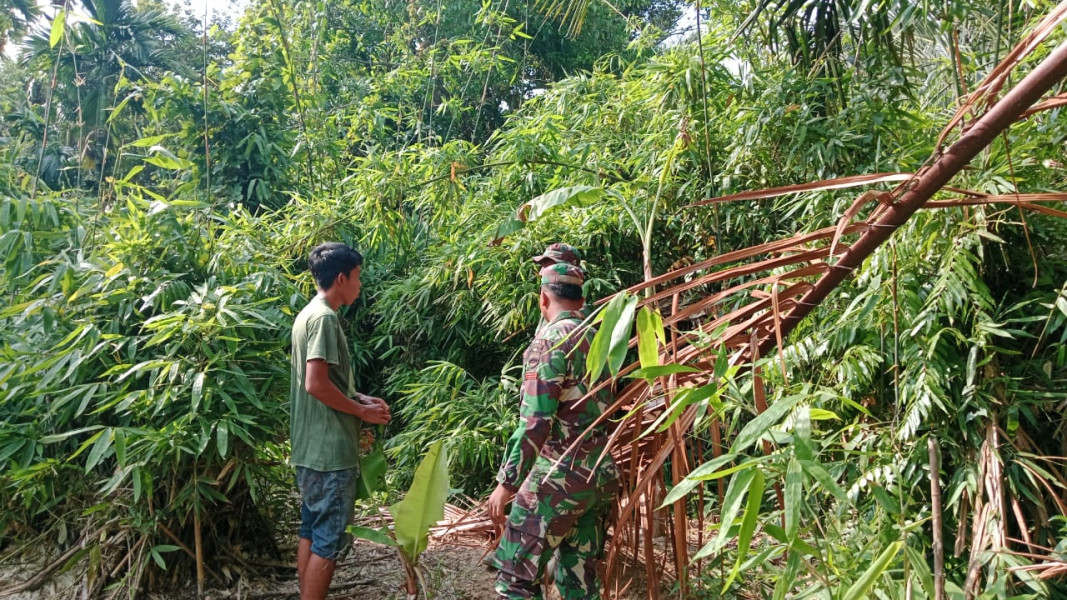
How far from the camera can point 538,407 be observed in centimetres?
236

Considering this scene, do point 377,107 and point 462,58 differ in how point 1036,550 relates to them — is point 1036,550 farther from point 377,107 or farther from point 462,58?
point 377,107

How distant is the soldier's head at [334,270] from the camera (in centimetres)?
284

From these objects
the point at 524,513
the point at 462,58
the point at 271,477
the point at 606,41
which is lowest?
the point at 271,477

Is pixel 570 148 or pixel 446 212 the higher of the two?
pixel 570 148

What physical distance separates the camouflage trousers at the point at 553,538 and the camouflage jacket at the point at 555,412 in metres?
0.06

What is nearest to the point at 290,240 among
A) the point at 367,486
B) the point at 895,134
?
the point at 367,486

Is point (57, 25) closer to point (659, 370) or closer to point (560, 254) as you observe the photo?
point (560, 254)

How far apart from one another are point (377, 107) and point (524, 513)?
16.8ft

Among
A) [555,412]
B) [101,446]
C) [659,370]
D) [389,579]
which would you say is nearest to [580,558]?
[555,412]

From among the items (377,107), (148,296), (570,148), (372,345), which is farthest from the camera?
(377,107)

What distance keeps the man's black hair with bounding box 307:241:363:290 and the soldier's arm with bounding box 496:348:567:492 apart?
0.90 meters

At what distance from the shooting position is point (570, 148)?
4.46 meters

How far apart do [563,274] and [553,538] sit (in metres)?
0.83

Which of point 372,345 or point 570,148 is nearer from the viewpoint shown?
point 570,148
